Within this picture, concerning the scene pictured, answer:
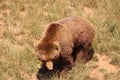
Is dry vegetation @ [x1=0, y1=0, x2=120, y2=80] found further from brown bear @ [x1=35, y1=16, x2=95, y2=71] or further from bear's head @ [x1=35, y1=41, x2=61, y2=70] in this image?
bear's head @ [x1=35, y1=41, x2=61, y2=70]

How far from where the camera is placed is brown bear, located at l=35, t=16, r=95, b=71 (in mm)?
6234

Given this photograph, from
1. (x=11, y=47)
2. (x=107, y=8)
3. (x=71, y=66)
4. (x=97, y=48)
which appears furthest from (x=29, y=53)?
(x=107, y=8)

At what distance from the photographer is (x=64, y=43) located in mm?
6570

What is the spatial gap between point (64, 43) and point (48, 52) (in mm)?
510

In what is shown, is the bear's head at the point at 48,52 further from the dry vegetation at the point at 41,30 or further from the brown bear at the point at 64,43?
Answer: the dry vegetation at the point at 41,30

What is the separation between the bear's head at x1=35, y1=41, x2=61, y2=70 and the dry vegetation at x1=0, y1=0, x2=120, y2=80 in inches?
22.0

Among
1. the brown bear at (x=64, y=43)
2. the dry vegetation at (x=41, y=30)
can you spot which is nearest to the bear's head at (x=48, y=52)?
the brown bear at (x=64, y=43)

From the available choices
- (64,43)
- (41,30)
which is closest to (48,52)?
(64,43)

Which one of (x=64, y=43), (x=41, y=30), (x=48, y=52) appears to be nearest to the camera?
(x=48, y=52)

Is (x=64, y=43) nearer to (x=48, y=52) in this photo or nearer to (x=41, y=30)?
(x=48, y=52)

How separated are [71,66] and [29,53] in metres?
1.11

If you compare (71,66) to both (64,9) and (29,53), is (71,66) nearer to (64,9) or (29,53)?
(29,53)

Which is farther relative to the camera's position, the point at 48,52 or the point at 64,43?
the point at 64,43

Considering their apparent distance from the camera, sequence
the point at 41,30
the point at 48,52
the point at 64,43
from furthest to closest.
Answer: the point at 41,30
the point at 64,43
the point at 48,52
